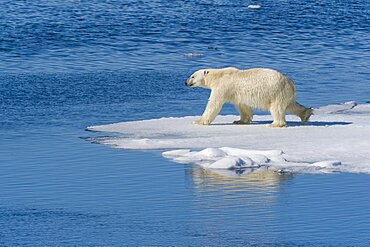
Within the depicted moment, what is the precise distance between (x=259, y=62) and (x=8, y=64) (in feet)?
16.7

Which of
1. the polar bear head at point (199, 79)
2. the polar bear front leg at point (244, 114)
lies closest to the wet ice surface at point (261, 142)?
the polar bear front leg at point (244, 114)

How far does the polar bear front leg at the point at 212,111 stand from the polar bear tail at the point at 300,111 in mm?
967

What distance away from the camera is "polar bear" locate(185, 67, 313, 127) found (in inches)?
Result: 598

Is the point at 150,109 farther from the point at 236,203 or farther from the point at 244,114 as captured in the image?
the point at 236,203

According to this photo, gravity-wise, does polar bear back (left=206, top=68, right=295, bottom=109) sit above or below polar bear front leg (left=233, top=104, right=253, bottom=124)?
above

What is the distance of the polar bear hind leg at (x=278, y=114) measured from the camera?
1518 cm

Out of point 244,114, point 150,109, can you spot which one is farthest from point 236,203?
point 150,109

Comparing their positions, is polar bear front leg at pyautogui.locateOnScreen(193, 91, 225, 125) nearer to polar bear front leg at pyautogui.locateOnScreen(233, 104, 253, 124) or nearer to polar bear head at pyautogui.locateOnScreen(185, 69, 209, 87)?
polar bear front leg at pyautogui.locateOnScreen(233, 104, 253, 124)

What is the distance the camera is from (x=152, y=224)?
10.2 m

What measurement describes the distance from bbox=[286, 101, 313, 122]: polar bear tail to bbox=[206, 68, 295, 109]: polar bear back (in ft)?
0.56

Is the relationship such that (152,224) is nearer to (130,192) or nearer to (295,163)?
(130,192)

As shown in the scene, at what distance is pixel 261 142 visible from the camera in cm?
1405

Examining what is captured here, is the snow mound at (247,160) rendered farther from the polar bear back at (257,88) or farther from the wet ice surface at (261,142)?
the polar bear back at (257,88)

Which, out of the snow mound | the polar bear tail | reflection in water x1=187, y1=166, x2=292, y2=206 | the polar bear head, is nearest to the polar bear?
the polar bear tail
